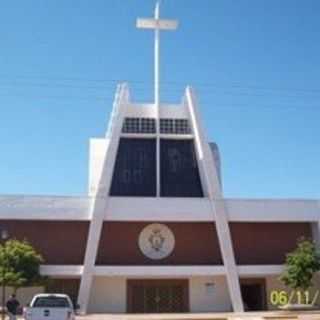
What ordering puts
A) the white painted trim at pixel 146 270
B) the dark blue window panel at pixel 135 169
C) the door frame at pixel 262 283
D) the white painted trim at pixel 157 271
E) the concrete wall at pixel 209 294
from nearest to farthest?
1. the white painted trim at pixel 146 270
2. the white painted trim at pixel 157 271
3. the concrete wall at pixel 209 294
4. the door frame at pixel 262 283
5. the dark blue window panel at pixel 135 169

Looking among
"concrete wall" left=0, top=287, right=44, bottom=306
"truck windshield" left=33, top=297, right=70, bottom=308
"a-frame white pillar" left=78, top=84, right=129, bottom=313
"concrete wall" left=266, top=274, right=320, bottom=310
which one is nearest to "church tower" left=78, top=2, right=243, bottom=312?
"a-frame white pillar" left=78, top=84, right=129, bottom=313

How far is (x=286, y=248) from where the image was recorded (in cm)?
4591

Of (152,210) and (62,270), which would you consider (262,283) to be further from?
(62,270)

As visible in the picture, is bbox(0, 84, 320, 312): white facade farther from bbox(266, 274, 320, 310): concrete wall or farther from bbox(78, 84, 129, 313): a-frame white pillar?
bbox(266, 274, 320, 310): concrete wall

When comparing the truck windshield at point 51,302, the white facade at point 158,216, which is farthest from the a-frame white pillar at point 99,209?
the truck windshield at point 51,302

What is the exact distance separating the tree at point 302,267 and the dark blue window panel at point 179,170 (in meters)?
8.36

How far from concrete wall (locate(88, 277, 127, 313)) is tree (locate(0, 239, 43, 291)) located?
4693 mm

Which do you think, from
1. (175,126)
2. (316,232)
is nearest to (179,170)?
(175,126)

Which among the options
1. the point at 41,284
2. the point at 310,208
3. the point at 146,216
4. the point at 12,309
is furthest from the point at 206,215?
the point at 12,309

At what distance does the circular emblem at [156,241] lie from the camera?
45.0 meters

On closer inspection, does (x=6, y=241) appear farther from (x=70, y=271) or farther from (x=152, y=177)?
(x=152, y=177)

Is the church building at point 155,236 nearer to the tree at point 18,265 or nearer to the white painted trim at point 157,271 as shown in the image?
the white painted trim at point 157,271

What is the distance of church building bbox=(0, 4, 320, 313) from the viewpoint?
144ft

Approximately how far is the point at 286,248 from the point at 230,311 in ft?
20.0
